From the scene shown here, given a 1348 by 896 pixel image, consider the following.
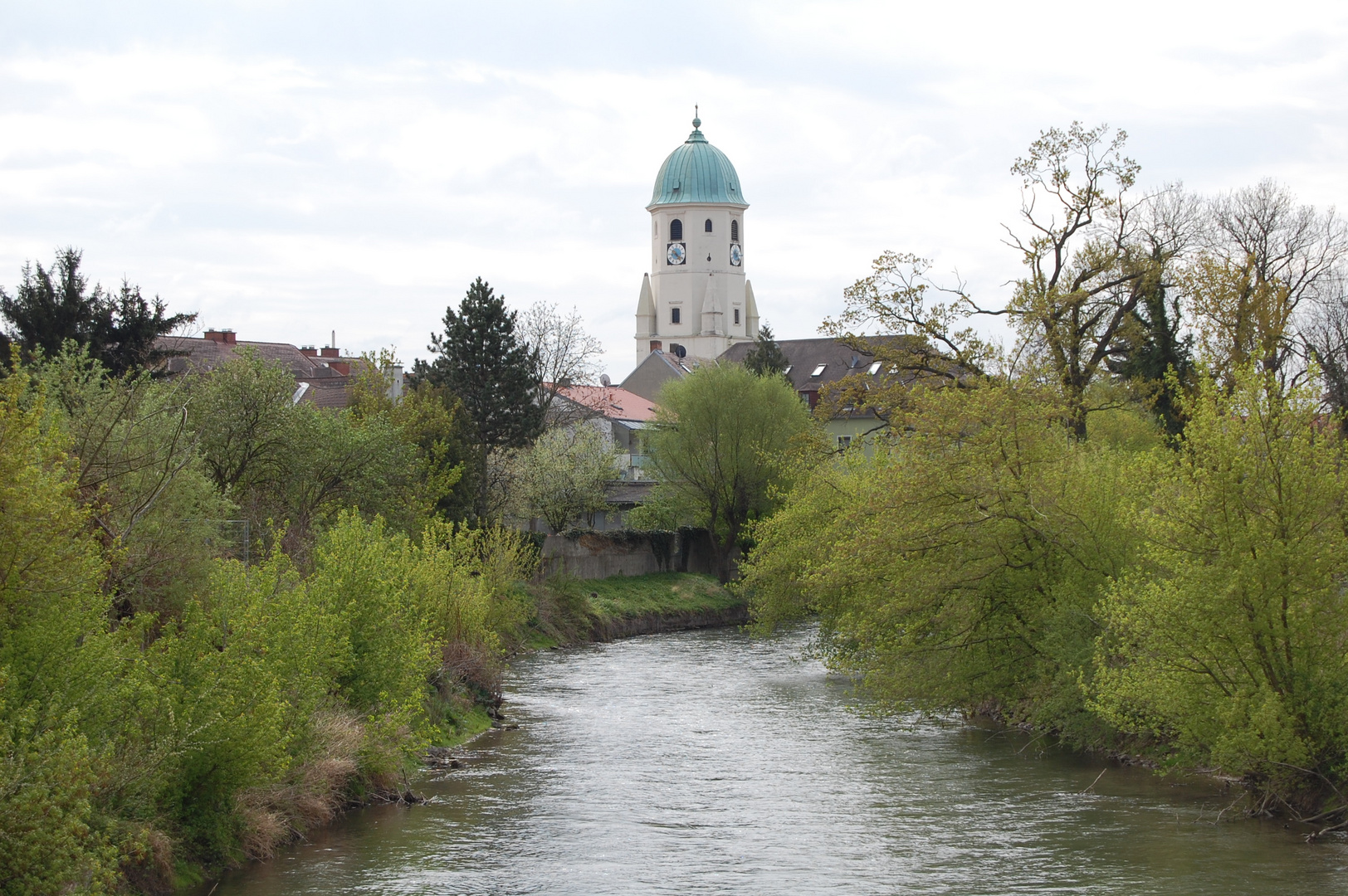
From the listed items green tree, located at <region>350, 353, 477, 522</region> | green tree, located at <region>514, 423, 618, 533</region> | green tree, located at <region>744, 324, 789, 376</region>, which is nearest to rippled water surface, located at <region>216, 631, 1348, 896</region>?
green tree, located at <region>350, 353, 477, 522</region>

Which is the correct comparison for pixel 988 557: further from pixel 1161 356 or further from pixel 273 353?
pixel 273 353

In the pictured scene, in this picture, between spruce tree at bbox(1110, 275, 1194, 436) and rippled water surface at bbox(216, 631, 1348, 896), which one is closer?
rippled water surface at bbox(216, 631, 1348, 896)

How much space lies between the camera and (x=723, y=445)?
57.0 meters

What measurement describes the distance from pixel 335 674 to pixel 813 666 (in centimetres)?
1947

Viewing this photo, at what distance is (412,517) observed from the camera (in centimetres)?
3791

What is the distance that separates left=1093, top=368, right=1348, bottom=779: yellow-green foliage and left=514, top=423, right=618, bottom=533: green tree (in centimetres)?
3892

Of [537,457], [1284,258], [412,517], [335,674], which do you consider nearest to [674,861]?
[335,674]

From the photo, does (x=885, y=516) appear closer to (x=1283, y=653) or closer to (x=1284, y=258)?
(x=1283, y=653)

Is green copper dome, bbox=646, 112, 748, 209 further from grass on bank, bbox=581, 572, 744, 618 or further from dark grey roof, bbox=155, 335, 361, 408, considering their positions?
grass on bank, bbox=581, 572, 744, 618

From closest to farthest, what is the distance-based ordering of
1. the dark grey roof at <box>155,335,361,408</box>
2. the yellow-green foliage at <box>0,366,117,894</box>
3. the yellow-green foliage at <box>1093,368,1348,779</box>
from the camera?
the yellow-green foliage at <box>0,366,117,894</box>, the yellow-green foliage at <box>1093,368,1348,779</box>, the dark grey roof at <box>155,335,361,408</box>

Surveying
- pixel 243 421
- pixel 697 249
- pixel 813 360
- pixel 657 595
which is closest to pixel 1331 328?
pixel 657 595

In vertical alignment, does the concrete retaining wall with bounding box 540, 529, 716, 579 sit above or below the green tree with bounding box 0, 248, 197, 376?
below

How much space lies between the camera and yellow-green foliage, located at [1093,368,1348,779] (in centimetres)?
1909

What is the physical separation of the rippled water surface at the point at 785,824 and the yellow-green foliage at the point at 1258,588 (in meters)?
1.51
